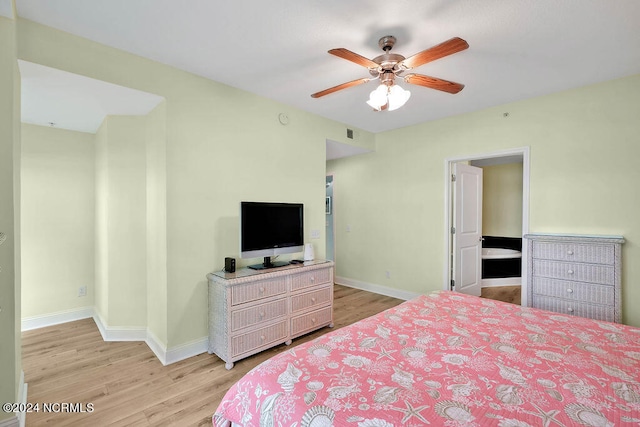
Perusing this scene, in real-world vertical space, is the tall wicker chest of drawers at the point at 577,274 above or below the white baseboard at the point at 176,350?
above

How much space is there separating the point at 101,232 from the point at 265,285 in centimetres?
207

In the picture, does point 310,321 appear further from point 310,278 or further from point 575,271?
point 575,271

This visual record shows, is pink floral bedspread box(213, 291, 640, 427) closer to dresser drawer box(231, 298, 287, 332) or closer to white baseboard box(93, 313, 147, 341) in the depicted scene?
dresser drawer box(231, 298, 287, 332)

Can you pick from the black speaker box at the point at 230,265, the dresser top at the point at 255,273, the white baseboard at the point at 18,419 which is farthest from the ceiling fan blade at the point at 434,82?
the white baseboard at the point at 18,419

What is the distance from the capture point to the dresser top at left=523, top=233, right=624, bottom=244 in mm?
2736

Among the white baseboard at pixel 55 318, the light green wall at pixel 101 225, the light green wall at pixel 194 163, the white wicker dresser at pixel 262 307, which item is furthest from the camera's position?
the white baseboard at pixel 55 318

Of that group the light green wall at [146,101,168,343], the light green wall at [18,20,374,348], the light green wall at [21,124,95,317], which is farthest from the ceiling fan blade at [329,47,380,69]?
the light green wall at [21,124,95,317]

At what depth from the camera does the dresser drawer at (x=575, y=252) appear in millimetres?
2750

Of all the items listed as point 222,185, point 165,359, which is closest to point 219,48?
point 222,185

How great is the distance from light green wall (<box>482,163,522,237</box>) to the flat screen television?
4.89 m

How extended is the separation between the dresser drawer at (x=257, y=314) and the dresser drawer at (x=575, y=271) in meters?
2.72

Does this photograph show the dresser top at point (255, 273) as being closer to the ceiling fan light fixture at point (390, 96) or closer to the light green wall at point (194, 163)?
the light green wall at point (194, 163)

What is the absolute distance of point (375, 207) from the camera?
479cm

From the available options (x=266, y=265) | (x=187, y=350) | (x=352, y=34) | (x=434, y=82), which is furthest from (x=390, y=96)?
(x=187, y=350)
